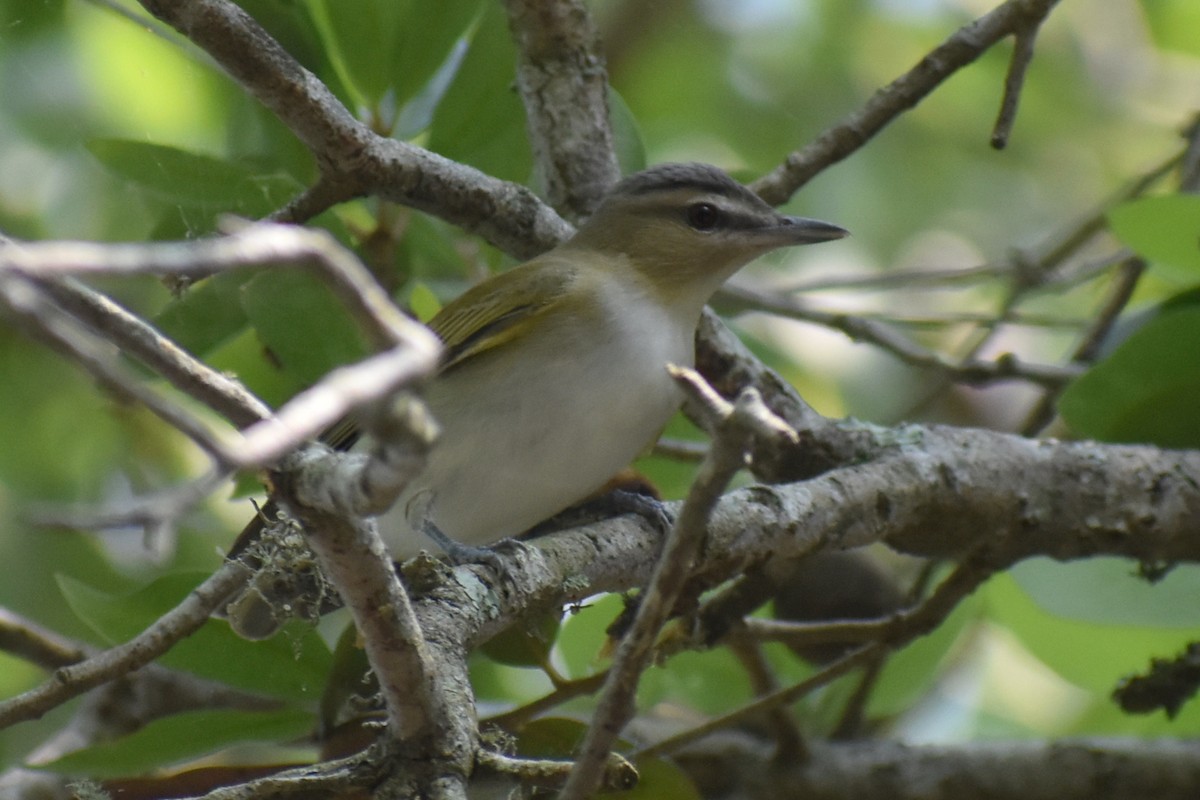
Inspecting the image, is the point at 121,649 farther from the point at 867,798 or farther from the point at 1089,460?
the point at 1089,460

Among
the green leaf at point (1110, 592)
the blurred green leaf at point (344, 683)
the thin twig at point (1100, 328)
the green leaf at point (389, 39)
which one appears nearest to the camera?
the blurred green leaf at point (344, 683)

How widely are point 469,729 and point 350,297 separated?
2.84ft

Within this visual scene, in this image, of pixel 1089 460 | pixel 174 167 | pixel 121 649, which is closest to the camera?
pixel 121 649

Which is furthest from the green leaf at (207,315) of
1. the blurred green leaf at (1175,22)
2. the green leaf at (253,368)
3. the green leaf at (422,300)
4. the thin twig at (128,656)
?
the blurred green leaf at (1175,22)

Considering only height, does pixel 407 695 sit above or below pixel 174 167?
below

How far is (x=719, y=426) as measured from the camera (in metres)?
1.18

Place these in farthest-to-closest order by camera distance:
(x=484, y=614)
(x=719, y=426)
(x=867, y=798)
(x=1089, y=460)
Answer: (x=867, y=798)
(x=1089, y=460)
(x=484, y=614)
(x=719, y=426)

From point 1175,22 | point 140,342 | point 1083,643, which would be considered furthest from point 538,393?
point 1175,22

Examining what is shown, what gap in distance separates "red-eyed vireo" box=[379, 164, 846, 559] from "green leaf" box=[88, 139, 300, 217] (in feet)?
1.55

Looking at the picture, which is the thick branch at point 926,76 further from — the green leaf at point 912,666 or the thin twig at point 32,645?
the thin twig at point 32,645

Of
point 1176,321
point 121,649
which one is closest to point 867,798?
point 1176,321

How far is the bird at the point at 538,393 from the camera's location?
265 cm

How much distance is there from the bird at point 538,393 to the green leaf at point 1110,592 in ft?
3.23

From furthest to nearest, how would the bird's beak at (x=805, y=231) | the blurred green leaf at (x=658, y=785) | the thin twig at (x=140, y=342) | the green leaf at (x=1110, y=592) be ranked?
the bird's beak at (x=805, y=231)
the green leaf at (x=1110, y=592)
the blurred green leaf at (x=658, y=785)
the thin twig at (x=140, y=342)
